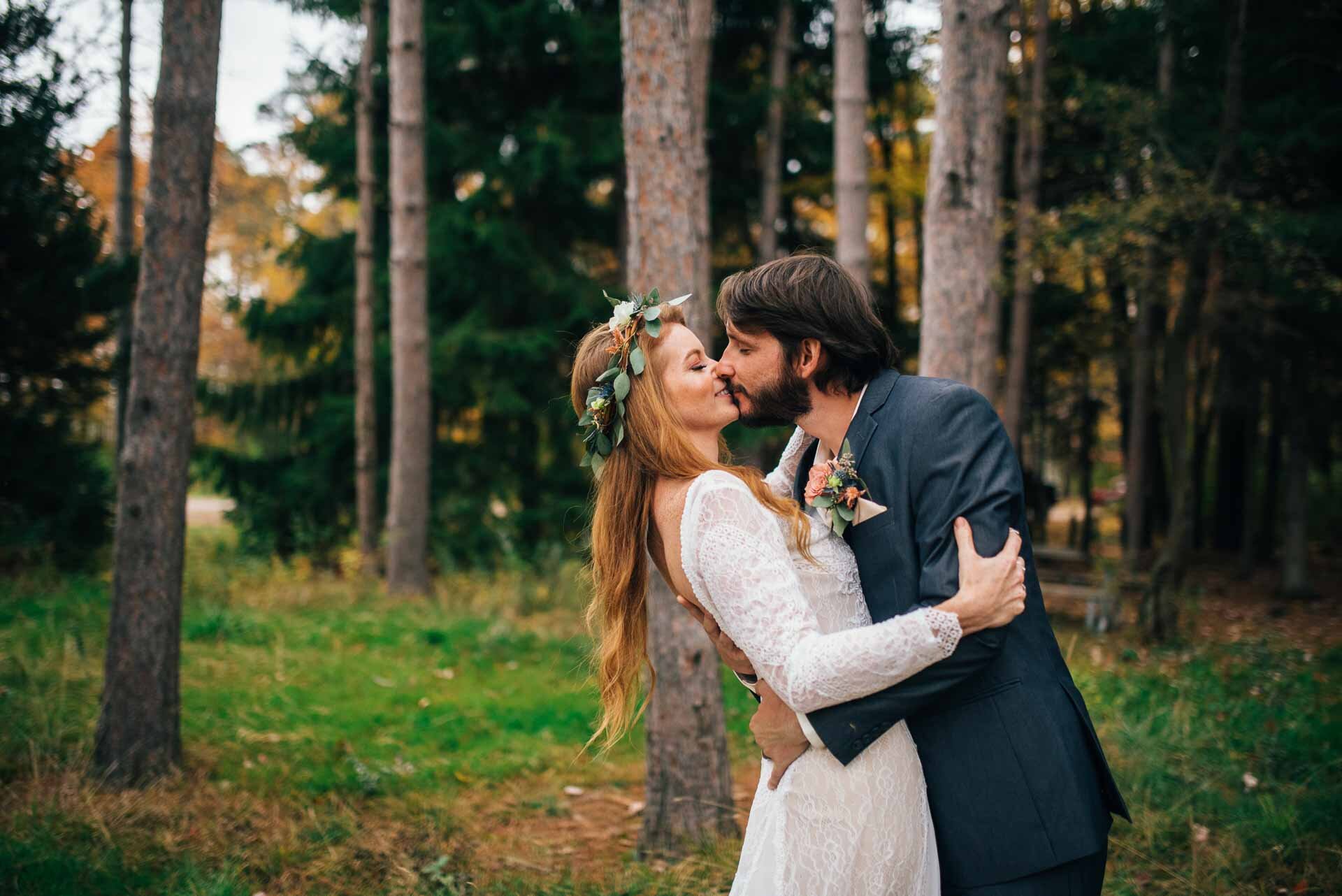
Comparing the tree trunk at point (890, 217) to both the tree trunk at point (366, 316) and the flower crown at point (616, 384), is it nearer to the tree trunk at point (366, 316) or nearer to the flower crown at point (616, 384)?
the tree trunk at point (366, 316)

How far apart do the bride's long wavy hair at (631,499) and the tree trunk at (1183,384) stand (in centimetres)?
852

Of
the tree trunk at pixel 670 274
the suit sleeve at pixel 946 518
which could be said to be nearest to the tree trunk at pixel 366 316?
the tree trunk at pixel 670 274

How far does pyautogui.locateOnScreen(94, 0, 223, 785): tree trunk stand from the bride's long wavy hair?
129 inches

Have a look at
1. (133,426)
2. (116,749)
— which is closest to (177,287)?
(133,426)

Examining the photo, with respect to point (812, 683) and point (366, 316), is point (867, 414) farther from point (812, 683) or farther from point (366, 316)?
point (366, 316)

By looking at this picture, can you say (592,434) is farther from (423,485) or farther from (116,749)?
(423,485)

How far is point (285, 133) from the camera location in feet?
44.0

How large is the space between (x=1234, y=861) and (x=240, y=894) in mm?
4319

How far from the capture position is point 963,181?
198 inches

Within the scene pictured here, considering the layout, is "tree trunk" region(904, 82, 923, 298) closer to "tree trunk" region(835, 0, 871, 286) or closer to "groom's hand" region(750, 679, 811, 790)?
"tree trunk" region(835, 0, 871, 286)

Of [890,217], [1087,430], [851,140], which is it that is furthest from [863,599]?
[1087,430]

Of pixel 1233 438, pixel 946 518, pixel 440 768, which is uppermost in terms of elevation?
pixel 1233 438

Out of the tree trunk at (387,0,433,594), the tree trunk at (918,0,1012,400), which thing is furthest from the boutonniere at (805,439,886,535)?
the tree trunk at (387,0,433,594)

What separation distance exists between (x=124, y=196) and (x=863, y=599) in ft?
47.2
